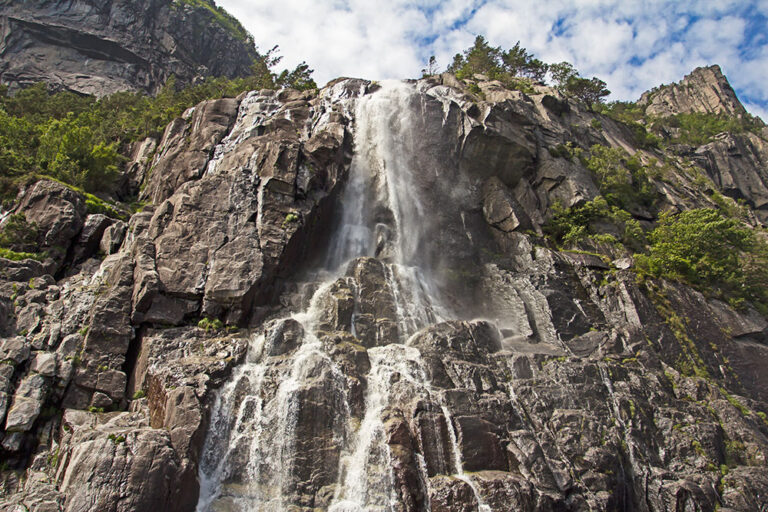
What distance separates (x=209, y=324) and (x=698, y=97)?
3680 inches

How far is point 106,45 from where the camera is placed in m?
60.6

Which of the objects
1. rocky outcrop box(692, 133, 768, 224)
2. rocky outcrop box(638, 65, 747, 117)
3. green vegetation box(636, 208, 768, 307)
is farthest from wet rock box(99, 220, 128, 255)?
rocky outcrop box(638, 65, 747, 117)

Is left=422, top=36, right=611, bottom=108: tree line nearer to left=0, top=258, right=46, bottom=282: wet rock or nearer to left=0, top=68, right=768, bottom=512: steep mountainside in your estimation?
left=0, top=68, right=768, bottom=512: steep mountainside

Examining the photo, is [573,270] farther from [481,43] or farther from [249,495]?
[481,43]

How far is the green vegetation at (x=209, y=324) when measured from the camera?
18.3 meters

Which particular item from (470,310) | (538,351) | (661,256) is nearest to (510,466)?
(538,351)

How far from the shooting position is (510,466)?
47.9ft

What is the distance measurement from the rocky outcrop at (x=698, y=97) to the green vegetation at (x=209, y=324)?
8356 centimetres

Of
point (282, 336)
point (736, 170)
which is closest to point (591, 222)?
point (282, 336)

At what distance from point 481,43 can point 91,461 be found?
194 feet

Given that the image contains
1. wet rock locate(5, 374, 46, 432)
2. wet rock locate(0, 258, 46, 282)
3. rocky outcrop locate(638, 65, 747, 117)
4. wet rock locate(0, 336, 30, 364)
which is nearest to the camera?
wet rock locate(5, 374, 46, 432)

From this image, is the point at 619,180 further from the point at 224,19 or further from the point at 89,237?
the point at 224,19

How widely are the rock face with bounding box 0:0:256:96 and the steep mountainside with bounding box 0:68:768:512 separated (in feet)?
123

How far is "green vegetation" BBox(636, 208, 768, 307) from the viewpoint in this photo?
2534cm
